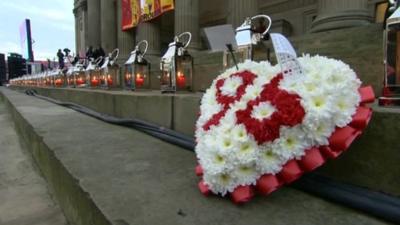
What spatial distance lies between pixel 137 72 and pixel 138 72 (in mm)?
28

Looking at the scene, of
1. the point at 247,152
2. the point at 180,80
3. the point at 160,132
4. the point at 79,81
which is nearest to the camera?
the point at 247,152

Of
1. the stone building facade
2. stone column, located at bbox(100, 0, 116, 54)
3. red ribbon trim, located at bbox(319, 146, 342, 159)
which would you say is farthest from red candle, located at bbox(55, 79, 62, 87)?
red ribbon trim, located at bbox(319, 146, 342, 159)

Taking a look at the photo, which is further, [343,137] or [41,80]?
[41,80]

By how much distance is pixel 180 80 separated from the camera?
4.98 m

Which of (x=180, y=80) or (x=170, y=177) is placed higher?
(x=180, y=80)

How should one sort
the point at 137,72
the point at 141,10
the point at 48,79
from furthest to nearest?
the point at 48,79 → the point at 141,10 → the point at 137,72

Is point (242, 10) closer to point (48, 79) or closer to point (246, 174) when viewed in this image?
point (246, 174)

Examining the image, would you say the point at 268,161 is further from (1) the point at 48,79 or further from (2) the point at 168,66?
(1) the point at 48,79

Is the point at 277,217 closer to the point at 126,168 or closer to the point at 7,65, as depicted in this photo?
the point at 126,168

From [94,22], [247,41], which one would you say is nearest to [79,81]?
[247,41]

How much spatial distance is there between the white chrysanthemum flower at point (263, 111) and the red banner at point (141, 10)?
12057mm

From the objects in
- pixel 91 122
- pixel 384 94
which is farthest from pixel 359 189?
pixel 91 122

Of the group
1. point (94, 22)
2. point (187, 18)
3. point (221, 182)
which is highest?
point (94, 22)

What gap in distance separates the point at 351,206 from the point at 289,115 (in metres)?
0.47
